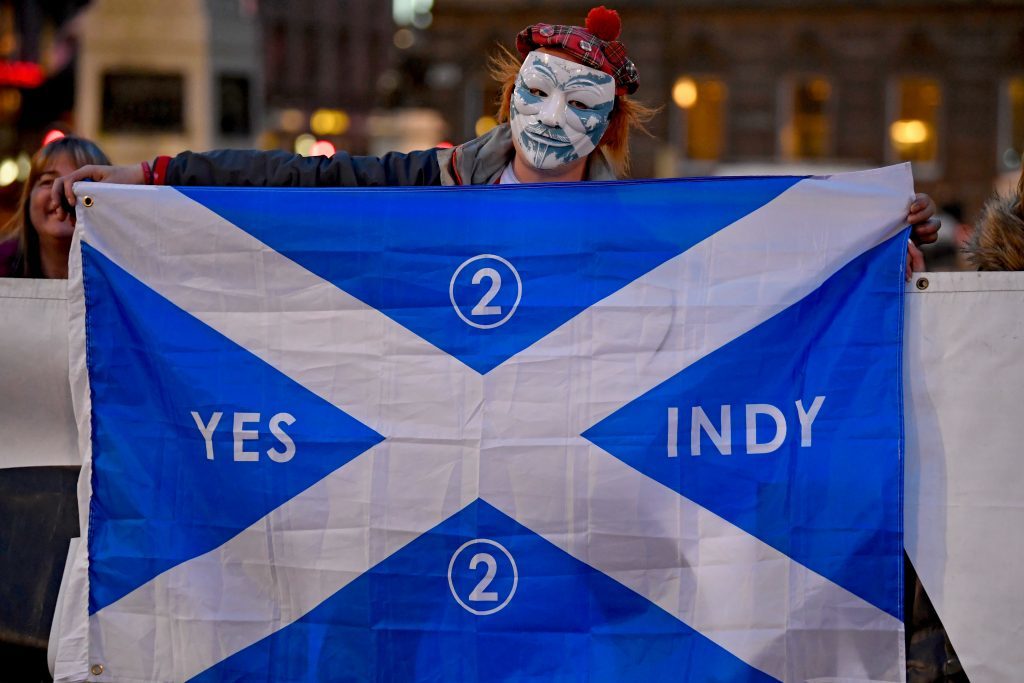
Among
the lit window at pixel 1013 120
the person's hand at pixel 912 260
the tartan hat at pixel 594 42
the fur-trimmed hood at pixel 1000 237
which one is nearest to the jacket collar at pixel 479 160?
the tartan hat at pixel 594 42

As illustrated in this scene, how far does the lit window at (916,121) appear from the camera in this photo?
3372cm

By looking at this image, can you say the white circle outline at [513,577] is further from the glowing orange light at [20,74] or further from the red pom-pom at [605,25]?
the glowing orange light at [20,74]

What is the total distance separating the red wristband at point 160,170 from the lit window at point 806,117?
103ft

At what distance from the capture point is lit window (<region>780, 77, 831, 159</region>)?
1335 inches

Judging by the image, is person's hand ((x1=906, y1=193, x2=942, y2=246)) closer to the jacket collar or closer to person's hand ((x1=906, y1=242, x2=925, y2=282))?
person's hand ((x1=906, y1=242, x2=925, y2=282))

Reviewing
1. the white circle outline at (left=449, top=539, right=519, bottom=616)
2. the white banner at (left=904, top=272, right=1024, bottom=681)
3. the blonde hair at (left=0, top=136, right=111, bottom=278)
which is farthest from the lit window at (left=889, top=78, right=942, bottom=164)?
the white circle outline at (left=449, top=539, right=519, bottom=616)

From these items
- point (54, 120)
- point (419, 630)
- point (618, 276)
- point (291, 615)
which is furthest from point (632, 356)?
point (54, 120)

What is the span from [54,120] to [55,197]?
30.7 m

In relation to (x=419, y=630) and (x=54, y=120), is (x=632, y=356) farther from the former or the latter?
(x=54, y=120)

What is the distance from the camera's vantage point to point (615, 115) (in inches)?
163

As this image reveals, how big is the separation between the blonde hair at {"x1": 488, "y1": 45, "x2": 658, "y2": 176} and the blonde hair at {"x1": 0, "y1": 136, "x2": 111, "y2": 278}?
136cm

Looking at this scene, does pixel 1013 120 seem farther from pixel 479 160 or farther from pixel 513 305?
pixel 513 305

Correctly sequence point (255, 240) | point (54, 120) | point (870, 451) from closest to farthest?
point (870, 451)
point (255, 240)
point (54, 120)

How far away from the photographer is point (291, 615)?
354 centimetres
